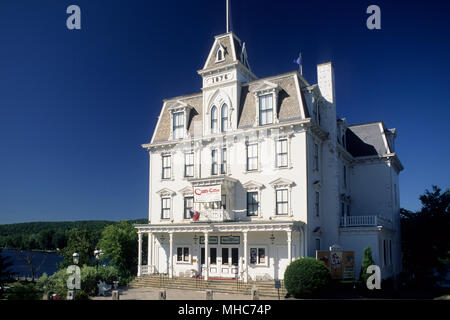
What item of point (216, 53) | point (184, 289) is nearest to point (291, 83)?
point (216, 53)

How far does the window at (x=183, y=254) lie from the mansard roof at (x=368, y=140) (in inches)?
673

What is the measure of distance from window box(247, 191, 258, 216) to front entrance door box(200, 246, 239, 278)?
2.73 m

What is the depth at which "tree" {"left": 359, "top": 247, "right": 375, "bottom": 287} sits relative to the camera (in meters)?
26.1

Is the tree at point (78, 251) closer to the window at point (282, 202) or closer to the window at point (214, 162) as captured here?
the window at point (214, 162)

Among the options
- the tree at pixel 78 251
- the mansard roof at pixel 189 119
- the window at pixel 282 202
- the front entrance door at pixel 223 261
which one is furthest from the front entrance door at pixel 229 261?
the tree at pixel 78 251

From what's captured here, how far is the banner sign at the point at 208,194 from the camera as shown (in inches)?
1128

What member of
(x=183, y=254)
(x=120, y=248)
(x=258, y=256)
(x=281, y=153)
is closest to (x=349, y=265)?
(x=258, y=256)

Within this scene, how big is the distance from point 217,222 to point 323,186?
8.15 meters

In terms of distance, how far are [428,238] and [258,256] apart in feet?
55.8

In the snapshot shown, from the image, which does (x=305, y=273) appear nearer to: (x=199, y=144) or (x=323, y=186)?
(x=323, y=186)

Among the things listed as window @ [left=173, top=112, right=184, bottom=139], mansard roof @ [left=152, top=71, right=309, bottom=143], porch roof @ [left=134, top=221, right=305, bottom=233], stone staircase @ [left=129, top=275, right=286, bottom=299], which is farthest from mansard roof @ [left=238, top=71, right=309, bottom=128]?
stone staircase @ [left=129, top=275, right=286, bottom=299]

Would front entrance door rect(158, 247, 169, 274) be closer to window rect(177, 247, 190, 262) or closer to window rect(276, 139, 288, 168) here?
window rect(177, 247, 190, 262)

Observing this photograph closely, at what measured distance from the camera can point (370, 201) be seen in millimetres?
35812
